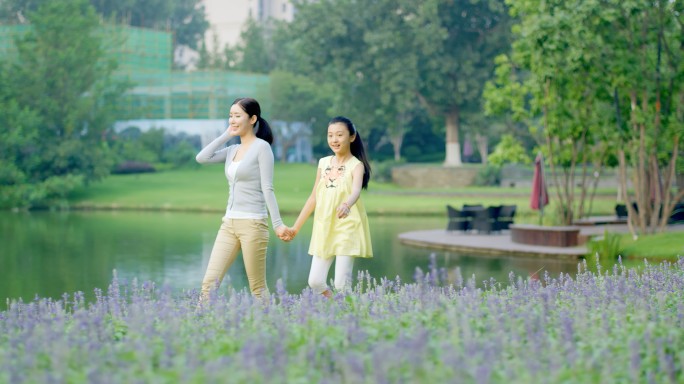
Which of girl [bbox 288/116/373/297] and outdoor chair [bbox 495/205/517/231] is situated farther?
outdoor chair [bbox 495/205/517/231]

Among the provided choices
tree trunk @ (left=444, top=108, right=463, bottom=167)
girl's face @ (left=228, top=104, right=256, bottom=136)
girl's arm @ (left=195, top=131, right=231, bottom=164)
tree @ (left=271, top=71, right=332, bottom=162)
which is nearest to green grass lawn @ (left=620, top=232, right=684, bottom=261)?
girl's arm @ (left=195, top=131, right=231, bottom=164)

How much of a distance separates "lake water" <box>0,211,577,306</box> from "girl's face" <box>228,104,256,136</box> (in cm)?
176

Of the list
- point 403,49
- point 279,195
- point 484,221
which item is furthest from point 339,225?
point 403,49

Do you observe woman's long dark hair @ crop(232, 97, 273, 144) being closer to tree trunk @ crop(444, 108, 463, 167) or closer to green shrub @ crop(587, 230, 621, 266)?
green shrub @ crop(587, 230, 621, 266)

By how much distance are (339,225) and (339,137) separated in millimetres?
801

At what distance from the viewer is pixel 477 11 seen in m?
61.4

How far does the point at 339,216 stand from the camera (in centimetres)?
940

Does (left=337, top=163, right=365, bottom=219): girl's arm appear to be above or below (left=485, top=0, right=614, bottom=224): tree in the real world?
below

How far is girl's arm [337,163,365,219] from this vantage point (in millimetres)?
9359

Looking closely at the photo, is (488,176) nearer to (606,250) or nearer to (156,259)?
(156,259)

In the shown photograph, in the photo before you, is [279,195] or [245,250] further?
[279,195]

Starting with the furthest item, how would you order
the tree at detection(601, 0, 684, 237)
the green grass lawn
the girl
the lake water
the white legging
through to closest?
1. the tree at detection(601, 0, 684, 237)
2. the green grass lawn
3. the lake water
4. the girl
5. the white legging

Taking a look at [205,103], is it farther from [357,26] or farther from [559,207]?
[559,207]

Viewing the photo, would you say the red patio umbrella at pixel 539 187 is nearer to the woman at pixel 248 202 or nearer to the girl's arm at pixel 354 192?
the girl's arm at pixel 354 192
